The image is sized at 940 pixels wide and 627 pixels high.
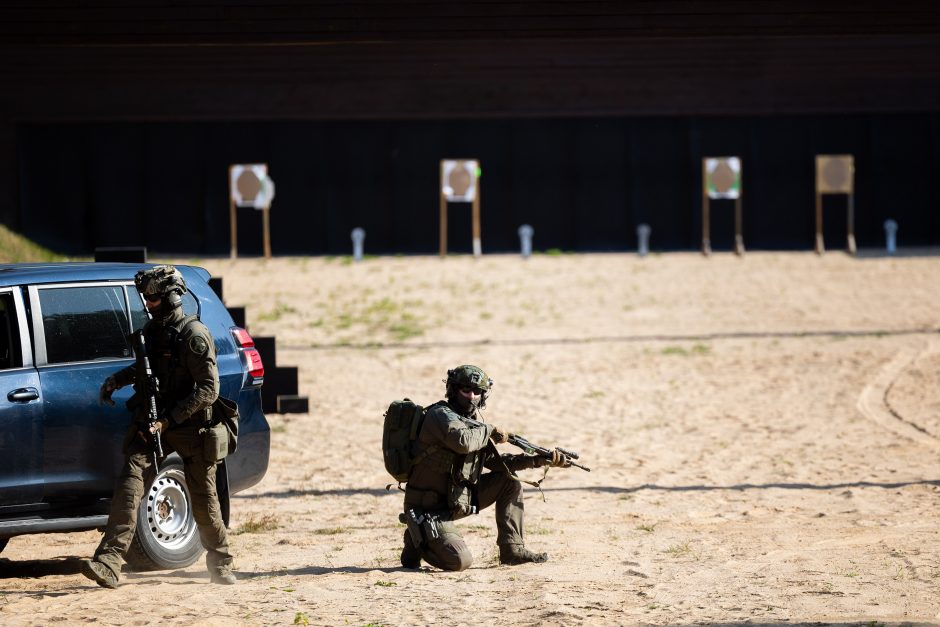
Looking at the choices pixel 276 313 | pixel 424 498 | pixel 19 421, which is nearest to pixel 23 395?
pixel 19 421

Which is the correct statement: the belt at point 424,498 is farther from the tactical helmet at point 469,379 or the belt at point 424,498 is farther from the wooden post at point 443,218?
the wooden post at point 443,218

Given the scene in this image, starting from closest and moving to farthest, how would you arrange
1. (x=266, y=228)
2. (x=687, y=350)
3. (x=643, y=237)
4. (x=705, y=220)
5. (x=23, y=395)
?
(x=23, y=395), (x=687, y=350), (x=266, y=228), (x=643, y=237), (x=705, y=220)

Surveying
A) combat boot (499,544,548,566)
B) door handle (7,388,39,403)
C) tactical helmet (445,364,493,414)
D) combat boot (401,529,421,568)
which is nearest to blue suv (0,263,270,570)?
door handle (7,388,39,403)

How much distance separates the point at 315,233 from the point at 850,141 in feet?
39.0

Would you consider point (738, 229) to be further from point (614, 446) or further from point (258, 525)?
point (258, 525)

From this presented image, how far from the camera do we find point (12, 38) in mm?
11422

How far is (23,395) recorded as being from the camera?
7348 mm

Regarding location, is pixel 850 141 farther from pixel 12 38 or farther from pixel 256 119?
pixel 12 38

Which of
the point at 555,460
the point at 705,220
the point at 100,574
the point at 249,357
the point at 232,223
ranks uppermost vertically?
the point at 232,223

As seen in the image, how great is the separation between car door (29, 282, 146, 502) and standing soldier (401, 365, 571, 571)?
1.79 metres

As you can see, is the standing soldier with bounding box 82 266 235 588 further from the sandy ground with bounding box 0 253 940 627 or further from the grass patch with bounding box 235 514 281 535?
the grass patch with bounding box 235 514 281 535

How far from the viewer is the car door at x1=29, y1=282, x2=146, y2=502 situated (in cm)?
748

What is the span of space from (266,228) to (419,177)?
4.05 metres

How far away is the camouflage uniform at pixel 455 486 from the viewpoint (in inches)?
307
